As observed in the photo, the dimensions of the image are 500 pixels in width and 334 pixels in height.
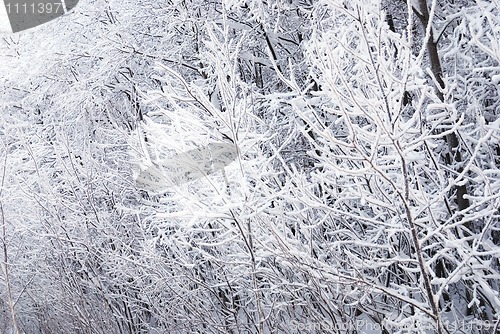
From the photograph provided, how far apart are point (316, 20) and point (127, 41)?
3204 millimetres

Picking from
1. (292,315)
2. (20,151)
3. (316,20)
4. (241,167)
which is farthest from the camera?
(20,151)

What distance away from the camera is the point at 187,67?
718cm

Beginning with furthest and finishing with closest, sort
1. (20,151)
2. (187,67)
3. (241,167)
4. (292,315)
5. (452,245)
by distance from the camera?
(20,151)
(187,67)
(292,315)
(241,167)
(452,245)

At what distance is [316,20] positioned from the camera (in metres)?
4.96

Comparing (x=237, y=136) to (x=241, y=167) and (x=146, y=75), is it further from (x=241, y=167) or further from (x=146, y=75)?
(x=146, y=75)

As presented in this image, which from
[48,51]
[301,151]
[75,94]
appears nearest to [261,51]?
[301,151]

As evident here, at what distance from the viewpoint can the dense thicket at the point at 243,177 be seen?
2783mm

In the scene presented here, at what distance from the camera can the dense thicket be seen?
2.78m

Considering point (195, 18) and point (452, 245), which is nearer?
point (452, 245)

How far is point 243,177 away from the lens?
109 inches

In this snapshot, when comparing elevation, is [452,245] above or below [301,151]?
above

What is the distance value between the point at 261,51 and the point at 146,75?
2.06 metres

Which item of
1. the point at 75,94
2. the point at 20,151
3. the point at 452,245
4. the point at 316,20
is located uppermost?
the point at 316,20

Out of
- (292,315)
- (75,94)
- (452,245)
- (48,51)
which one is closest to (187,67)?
(75,94)
